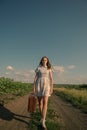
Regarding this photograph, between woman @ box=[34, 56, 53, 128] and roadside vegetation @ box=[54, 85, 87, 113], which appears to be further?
roadside vegetation @ box=[54, 85, 87, 113]

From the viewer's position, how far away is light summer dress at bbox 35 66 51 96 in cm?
762

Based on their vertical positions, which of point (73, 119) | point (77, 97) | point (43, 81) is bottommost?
point (73, 119)

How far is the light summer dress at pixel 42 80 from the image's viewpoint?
7.62 m

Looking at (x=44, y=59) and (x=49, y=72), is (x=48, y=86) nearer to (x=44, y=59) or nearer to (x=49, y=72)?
A: (x=49, y=72)

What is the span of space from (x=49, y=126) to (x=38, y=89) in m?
1.33

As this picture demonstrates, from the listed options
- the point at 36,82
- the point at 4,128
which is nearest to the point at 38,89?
the point at 36,82

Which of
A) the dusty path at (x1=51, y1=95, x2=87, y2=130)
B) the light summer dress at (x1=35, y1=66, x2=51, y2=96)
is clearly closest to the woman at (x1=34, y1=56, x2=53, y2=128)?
the light summer dress at (x1=35, y1=66, x2=51, y2=96)

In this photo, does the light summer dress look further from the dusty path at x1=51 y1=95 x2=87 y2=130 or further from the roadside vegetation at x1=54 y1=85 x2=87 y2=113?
the roadside vegetation at x1=54 y1=85 x2=87 y2=113

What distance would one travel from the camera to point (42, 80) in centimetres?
771

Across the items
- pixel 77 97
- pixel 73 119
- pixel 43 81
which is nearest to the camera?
pixel 43 81

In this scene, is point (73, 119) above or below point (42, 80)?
below

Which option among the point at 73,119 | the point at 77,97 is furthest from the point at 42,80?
the point at 77,97

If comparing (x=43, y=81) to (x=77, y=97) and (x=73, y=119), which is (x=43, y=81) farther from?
(x=77, y=97)

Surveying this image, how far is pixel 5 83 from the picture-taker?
2925cm
